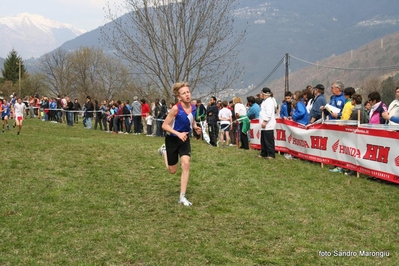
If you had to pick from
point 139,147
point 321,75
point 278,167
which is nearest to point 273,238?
point 278,167

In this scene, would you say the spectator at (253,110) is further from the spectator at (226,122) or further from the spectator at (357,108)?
the spectator at (357,108)

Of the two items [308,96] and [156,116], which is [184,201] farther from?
[156,116]

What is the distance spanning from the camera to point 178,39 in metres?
32.4

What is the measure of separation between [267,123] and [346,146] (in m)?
2.77

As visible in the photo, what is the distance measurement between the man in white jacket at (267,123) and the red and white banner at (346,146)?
957mm

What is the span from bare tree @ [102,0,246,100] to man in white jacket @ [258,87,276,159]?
59.1 feet

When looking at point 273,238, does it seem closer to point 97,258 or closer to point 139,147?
point 97,258

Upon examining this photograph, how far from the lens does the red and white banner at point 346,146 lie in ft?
34.4

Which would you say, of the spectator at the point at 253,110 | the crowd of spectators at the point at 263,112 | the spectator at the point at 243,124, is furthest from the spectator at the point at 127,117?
the spectator at the point at 253,110

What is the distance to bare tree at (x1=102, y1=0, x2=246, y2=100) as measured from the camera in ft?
104

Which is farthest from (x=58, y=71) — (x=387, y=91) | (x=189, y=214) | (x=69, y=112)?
(x=189, y=214)

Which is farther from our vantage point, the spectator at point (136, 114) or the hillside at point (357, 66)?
the hillside at point (357, 66)

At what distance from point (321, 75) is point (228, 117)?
148187 millimetres

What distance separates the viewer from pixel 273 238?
6.51 m
